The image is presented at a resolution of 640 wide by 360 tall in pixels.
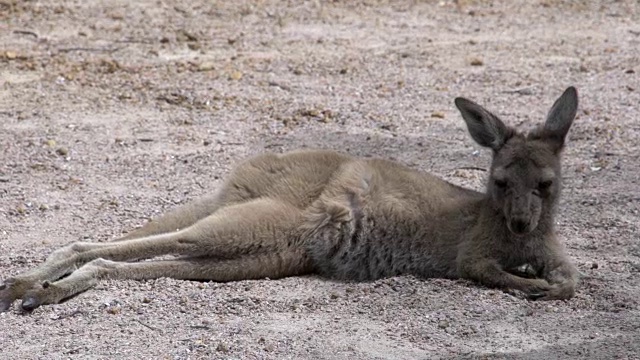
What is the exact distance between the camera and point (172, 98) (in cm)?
853

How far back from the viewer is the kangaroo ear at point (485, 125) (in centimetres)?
574

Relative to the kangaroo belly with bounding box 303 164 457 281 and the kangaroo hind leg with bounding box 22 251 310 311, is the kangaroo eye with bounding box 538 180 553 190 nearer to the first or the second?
the kangaroo belly with bounding box 303 164 457 281

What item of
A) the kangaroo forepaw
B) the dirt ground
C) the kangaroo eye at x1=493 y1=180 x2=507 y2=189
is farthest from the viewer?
the kangaroo eye at x1=493 y1=180 x2=507 y2=189

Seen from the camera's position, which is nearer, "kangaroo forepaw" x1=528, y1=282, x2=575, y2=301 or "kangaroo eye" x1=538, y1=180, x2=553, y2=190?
"kangaroo forepaw" x1=528, y1=282, x2=575, y2=301

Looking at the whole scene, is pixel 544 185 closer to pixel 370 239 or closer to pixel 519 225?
pixel 519 225

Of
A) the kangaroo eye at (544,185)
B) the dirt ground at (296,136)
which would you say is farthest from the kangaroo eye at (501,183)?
the dirt ground at (296,136)

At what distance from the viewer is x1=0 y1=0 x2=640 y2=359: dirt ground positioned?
4973 mm

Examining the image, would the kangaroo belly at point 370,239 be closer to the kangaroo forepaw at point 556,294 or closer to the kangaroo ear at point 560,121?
the kangaroo forepaw at point 556,294

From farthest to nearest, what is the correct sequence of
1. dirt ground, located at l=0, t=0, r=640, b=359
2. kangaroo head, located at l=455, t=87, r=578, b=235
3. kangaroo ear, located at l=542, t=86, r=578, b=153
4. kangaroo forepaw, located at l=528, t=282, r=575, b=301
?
kangaroo ear, located at l=542, t=86, r=578, b=153
kangaroo head, located at l=455, t=87, r=578, b=235
kangaroo forepaw, located at l=528, t=282, r=575, b=301
dirt ground, located at l=0, t=0, r=640, b=359

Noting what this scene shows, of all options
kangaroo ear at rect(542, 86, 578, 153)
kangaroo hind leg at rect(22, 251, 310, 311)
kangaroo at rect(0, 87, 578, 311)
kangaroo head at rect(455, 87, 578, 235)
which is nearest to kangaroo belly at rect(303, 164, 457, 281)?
kangaroo at rect(0, 87, 578, 311)

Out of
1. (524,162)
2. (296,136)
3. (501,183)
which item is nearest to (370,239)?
(501,183)

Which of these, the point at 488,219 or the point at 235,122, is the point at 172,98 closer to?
the point at 235,122

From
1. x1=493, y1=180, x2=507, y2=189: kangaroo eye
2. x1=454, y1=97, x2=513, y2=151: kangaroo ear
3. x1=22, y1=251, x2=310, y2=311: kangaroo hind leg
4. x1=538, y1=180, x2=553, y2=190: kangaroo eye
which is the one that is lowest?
x1=22, y1=251, x2=310, y2=311: kangaroo hind leg

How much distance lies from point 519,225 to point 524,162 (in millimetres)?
343
